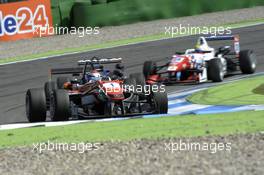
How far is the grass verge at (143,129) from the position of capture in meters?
9.00

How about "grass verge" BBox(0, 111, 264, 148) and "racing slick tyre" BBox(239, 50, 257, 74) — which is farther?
"racing slick tyre" BBox(239, 50, 257, 74)

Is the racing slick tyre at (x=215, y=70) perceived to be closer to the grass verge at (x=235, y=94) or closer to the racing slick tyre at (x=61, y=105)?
the grass verge at (x=235, y=94)

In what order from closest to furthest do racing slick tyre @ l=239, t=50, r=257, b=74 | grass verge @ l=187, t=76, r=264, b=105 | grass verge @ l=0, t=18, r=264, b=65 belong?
grass verge @ l=187, t=76, r=264, b=105, racing slick tyre @ l=239, t=50, r=257, b=74, grass verge @ l=0, t=18, r=264, b=65

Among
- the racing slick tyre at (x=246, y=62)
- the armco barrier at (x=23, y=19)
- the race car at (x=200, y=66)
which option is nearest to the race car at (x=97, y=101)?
the race car at (x=200, y=66)

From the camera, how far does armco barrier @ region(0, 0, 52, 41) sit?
2422 cm

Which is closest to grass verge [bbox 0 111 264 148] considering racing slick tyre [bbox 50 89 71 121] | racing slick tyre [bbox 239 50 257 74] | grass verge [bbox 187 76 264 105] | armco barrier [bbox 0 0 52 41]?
racing slick tyre [bbox 50 89 71 121]

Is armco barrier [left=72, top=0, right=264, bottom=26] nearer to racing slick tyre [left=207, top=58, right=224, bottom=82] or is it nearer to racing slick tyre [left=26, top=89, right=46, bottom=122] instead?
racing slick tyre [left=207, top=58, right=224, bottom=82]

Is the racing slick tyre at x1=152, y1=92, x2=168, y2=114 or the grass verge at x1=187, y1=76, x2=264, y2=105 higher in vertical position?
the racing slick tyre at x1=152, y1=92, x2=168, y2=114

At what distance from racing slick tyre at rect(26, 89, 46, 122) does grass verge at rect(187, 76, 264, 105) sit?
2.60 m

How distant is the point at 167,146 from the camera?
8.08 metres

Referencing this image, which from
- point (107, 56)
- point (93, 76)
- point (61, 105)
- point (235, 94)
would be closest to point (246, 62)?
point (235, 94)

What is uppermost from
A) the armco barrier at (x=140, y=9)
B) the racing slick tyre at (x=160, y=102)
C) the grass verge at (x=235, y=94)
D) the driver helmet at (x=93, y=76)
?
the armco barrier at (x=140, y=9)

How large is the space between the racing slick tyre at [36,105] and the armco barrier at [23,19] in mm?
12549

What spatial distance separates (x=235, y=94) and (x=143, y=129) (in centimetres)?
387
